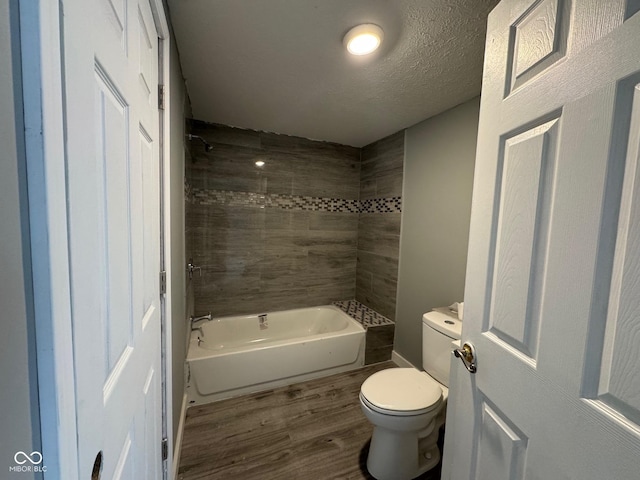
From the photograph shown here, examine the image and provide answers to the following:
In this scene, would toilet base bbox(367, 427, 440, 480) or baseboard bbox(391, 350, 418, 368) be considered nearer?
toilet base bbox(367, 427, 440, 480)

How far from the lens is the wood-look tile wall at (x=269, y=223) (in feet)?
8.38

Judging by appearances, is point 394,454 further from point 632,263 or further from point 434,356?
point 632,263

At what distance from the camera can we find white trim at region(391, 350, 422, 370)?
2.38 m

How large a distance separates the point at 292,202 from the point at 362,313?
1.42 m

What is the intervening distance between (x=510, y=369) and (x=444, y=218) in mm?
1535

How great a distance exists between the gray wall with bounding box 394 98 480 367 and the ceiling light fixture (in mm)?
961

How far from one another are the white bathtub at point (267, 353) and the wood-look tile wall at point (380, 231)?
16.6 inches

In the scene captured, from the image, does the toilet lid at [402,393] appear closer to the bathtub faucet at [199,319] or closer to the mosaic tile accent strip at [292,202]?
the mosaic tile accent strip at [292,202]

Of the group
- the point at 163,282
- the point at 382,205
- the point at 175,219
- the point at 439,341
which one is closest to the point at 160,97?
the point at 175,219

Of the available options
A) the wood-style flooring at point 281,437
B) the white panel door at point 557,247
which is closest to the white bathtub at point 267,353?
the wood-style flooring at point 281,437

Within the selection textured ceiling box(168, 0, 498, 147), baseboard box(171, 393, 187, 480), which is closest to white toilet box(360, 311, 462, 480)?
baseboard box(171, 393, 187, 480)

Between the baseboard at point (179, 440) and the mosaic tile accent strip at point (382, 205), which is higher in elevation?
the mosaic tile accent strip at point (382, 205)

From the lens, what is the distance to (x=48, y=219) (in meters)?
0.32

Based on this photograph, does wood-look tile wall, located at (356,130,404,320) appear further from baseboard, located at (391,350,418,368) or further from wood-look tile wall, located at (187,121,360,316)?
baseboard, located at (391,350,418,368)
